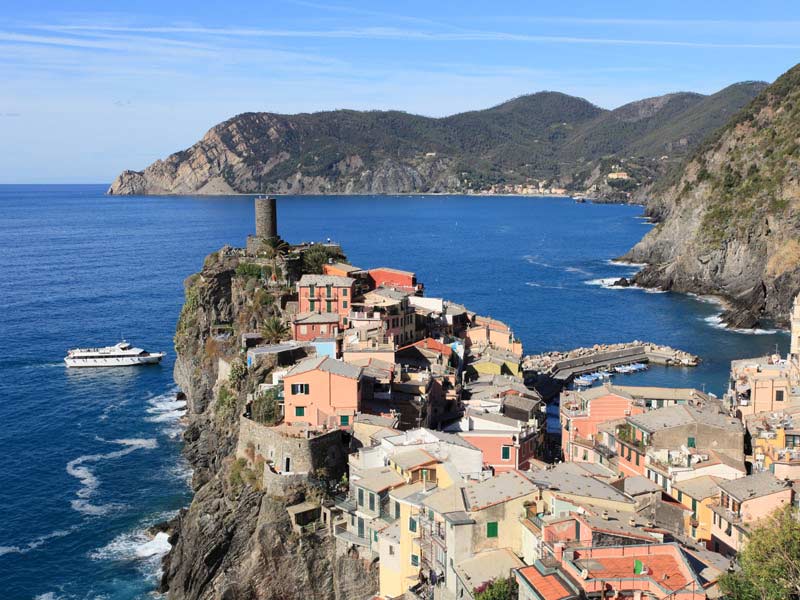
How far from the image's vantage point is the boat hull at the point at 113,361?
69.4m

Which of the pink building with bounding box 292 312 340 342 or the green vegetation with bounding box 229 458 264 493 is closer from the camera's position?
the green vegetation with bounding box 229 458 264 493

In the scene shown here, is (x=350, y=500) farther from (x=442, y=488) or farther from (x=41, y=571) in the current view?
(x=41, y=571)

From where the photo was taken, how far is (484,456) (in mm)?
33125

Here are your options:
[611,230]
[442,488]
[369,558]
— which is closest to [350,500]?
[369,558]

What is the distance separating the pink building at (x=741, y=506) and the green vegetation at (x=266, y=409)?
17.5 metres

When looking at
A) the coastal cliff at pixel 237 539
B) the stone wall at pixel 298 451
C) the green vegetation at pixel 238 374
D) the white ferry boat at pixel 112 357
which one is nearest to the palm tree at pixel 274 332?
the green vegetation at pixel 238 374

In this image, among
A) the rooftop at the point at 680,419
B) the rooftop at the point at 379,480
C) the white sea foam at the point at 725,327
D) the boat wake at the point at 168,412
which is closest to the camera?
the rooftop at the point at 379,480

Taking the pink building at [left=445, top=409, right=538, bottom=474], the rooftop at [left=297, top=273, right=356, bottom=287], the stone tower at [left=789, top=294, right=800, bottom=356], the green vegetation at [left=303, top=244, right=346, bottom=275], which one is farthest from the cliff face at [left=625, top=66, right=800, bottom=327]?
the pink building at [left=445, top=409, right=538, bottom=474]

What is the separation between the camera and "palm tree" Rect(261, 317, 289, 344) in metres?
46.1

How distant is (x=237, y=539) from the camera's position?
108 feet

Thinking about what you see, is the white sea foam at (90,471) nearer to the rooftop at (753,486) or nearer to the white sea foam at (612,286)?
the rooftop at (753,486)

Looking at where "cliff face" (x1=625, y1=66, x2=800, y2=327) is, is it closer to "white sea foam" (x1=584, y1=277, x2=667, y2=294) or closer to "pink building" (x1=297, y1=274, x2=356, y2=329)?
"white sea foam" (x1=584, y1=277, x2=667, y2=294)

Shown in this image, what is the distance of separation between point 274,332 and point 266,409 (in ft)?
37.2

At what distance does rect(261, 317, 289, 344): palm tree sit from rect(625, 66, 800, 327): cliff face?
173 ft
